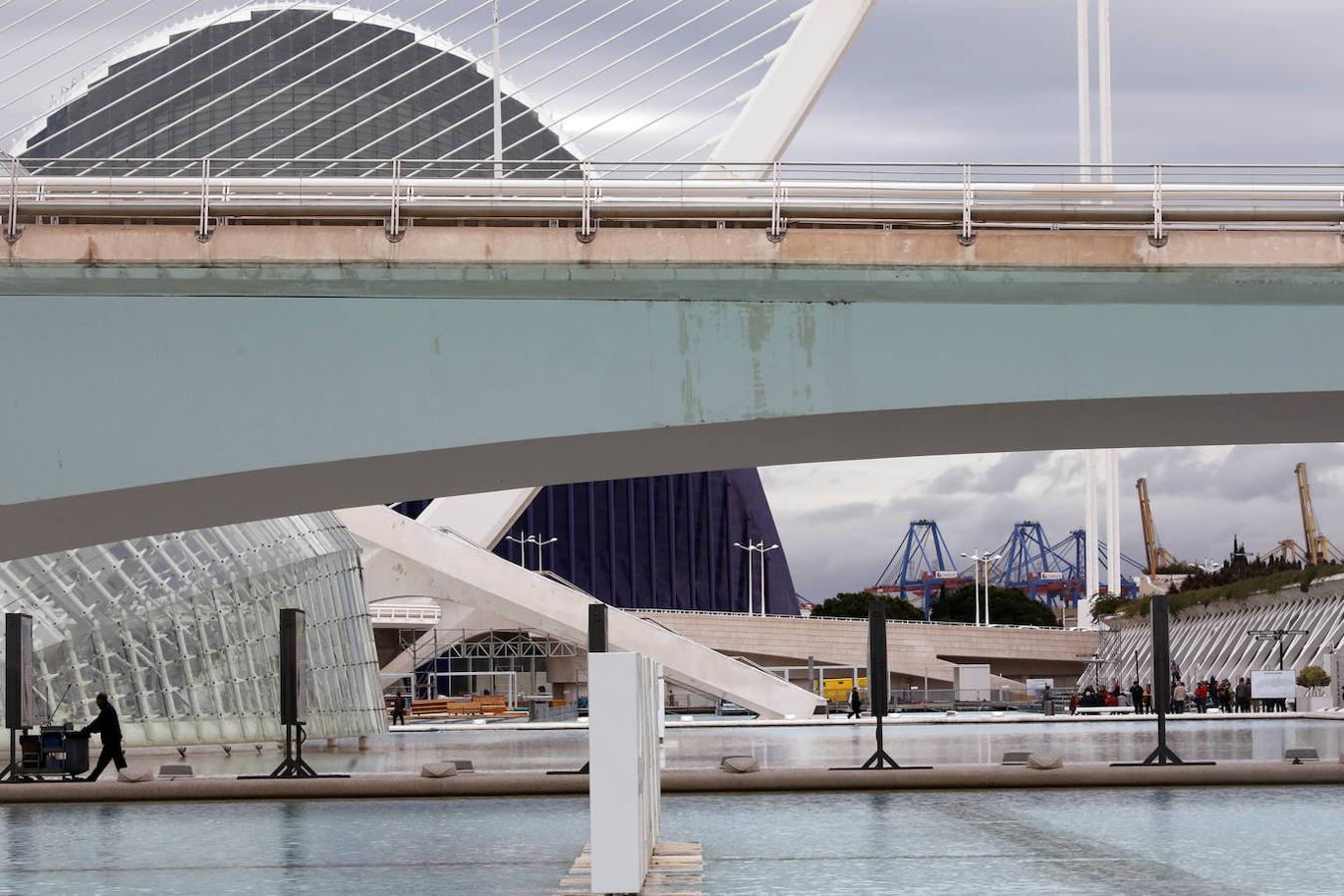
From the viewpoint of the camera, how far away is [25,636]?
23.2 metres

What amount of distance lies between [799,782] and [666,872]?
8.21m

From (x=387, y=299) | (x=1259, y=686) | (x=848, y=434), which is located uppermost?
(x=387, y=299)

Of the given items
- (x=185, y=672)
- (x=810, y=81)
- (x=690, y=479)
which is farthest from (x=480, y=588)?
(x=690, y=479)

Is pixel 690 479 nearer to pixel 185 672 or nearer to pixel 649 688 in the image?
pixel 185 672

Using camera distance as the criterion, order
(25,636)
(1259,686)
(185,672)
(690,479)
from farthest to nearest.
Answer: (690,479), (1259,686), (185,672), (25,636)

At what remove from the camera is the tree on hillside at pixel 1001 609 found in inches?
5344

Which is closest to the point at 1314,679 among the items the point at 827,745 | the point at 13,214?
the point at 827,745

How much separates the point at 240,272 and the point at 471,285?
242 centimetres

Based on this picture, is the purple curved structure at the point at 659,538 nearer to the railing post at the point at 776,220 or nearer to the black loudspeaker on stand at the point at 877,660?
the black loudspeaker on stand at the point at 877,660

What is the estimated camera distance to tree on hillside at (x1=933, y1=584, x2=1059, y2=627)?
5344 inches

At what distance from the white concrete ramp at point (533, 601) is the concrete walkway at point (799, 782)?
31710mm

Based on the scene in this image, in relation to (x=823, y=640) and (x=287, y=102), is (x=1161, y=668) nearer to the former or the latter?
(x=823, y=640)

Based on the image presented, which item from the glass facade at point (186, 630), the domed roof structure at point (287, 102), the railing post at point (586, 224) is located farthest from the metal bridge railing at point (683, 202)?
the domed roof structure at point (287, 102)

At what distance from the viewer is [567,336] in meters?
18.1
